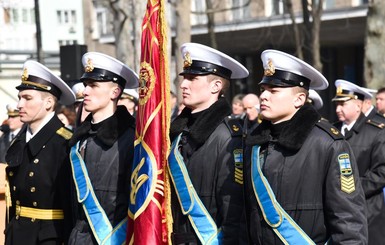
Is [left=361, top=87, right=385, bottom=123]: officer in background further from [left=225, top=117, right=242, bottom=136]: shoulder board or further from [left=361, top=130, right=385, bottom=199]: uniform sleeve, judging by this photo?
[left=225, top=117, right=242, bottom=136]: shoulder board

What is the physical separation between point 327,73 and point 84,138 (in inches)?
1195

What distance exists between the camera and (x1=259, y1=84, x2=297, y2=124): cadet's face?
5.80 m

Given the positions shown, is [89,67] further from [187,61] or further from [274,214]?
[274,214]

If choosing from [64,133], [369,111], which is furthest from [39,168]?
[369,111]

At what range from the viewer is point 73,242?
666 cm

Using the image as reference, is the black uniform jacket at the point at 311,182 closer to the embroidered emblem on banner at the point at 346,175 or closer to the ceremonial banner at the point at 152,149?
the embroidered emblem on banner at the point at 346,175

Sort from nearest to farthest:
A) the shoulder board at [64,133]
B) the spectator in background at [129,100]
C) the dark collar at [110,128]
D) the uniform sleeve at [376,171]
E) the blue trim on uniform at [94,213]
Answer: the blue trim on uniform at [94,213] → the dark collar at [110,128] → the shoulder board at [64,133] → the uniform sleeve at [376,171] → the spectator in background at [129,100]

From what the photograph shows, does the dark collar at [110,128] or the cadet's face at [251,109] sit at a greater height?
the dark collar at [110,128]

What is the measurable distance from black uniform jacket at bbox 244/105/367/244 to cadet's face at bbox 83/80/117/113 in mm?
1471

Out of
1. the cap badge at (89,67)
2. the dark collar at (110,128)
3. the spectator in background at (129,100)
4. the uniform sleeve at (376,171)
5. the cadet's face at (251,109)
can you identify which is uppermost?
the cap badge at (89,67)

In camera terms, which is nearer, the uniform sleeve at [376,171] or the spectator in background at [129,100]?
the uniform sleeve at [376,171]

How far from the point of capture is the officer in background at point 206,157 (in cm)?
611

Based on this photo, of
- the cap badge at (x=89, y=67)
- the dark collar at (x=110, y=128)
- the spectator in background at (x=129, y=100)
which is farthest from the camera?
the spectator in background at (x=129, y=100)

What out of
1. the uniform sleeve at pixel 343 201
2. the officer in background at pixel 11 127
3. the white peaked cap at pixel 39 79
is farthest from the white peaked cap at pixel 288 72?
the officer in background at pixel 11 127
